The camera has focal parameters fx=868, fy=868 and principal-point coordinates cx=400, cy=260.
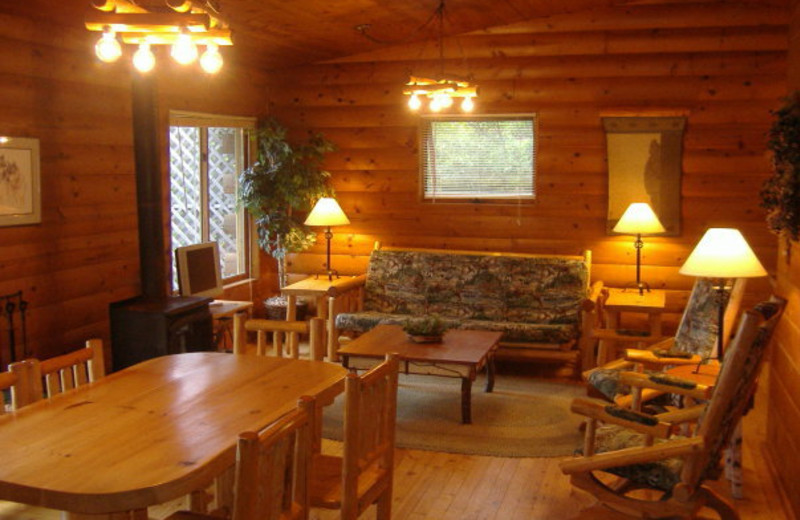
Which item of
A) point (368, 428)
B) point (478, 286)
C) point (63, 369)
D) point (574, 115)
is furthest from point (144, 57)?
point (574, 115)

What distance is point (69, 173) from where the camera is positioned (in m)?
4.99

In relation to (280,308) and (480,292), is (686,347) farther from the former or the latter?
(280,308)

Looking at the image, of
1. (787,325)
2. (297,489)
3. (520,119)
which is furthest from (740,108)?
(297,489)

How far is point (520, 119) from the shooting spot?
6.86 meters

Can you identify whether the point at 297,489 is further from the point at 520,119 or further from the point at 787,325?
the point at 520,119

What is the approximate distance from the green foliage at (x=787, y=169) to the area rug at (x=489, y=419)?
1652 mm

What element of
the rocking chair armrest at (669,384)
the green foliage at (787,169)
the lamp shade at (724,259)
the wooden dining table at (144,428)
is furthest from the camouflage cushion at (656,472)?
the lamp shade at (724,259)

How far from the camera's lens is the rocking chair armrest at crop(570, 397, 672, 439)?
122 inches

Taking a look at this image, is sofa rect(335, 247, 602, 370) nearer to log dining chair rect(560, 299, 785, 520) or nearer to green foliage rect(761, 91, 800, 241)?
green foliage rect(761, 91, 800, 241)

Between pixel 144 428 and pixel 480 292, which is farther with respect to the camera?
pixel 480 292

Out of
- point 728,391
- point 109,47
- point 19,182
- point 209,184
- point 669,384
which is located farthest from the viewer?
point 209,184

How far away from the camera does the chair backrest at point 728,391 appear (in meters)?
3.02

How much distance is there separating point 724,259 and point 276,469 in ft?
9.40

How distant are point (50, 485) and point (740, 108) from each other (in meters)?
5.59
